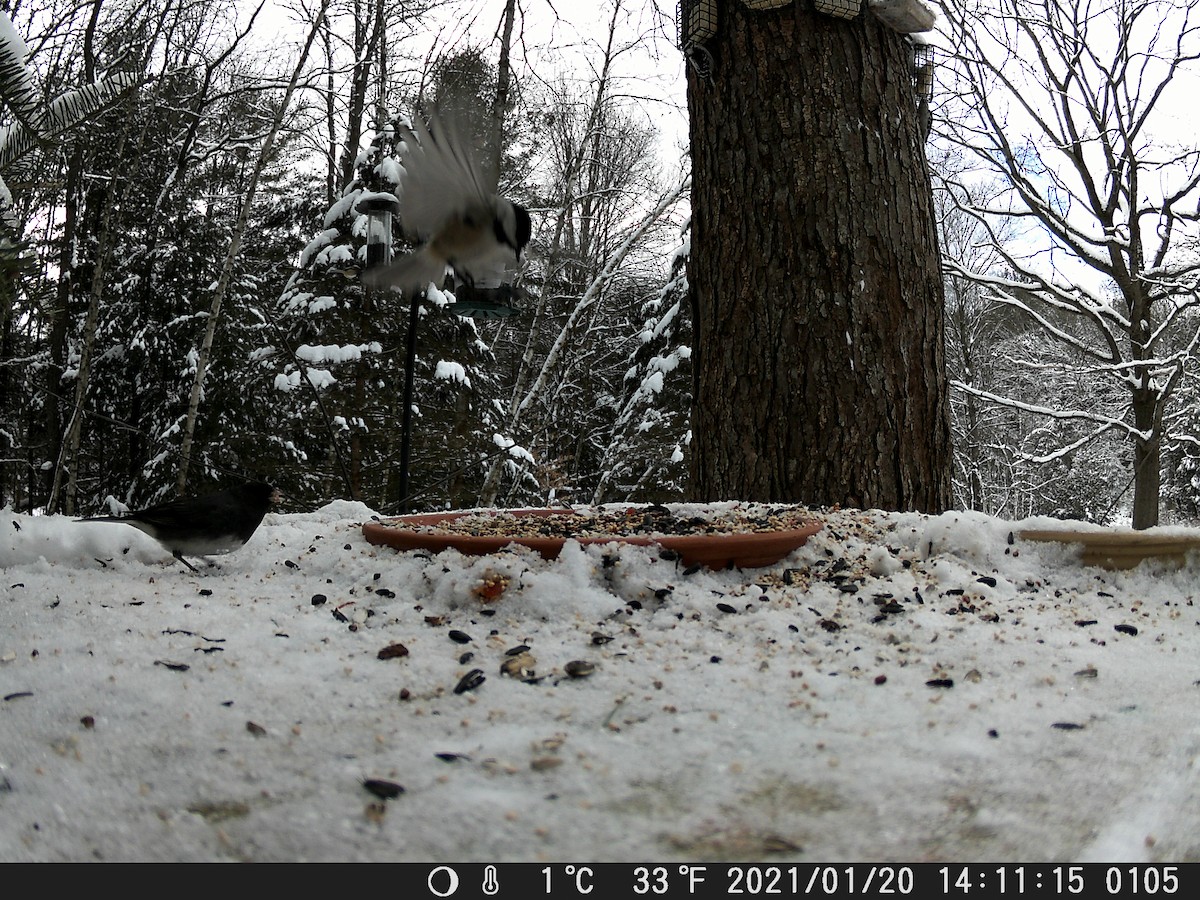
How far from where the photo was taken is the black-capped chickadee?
325 centimetres

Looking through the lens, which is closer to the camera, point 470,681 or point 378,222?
point 470,681

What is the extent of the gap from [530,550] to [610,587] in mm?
151

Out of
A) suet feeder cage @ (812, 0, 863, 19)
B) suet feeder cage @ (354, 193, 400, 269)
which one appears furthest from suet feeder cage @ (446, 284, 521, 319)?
suet feeder cage @ (812, 0, 863, 19)

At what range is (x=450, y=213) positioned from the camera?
3.52m

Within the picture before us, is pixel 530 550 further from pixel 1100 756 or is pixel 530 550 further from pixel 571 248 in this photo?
pixel 571 248

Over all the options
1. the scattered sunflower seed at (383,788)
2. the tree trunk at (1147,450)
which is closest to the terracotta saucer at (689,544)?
the scattered sunflower seed at (383,788)

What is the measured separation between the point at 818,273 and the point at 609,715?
191 centimetres

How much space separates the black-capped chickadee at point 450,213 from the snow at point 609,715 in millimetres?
2105

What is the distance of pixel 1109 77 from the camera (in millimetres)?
9984

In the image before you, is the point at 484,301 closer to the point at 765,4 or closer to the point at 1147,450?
the point at 765,4

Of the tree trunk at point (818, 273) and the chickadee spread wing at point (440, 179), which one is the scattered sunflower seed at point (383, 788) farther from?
the chickadee spread wing at point (440, 179)

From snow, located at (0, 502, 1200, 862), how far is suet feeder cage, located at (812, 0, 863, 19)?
1.78 m

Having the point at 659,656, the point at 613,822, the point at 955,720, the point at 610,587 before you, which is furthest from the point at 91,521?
the point at 955,720
